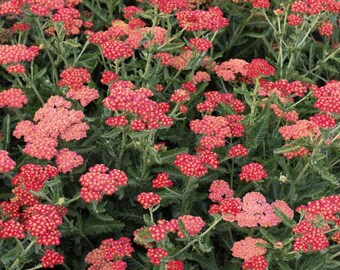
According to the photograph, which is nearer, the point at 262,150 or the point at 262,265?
the point at 262,265

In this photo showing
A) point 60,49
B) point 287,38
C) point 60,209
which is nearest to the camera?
point 60,209

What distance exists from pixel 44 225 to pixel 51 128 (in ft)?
3.04

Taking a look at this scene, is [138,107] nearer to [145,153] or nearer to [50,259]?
[145,153]

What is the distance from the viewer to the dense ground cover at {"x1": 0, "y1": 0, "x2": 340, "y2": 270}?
3.80 m

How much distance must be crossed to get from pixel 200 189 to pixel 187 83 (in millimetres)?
897

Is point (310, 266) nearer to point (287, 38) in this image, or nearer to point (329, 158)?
point (329, 158)

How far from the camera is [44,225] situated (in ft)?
11.6

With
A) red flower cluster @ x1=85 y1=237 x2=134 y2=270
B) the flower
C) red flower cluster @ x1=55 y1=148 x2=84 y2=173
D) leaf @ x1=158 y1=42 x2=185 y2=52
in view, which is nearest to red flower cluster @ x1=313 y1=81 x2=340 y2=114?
the flower

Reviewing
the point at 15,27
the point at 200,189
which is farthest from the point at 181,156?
the point at 15,27

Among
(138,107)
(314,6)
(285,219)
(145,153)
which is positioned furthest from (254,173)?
(314,6)

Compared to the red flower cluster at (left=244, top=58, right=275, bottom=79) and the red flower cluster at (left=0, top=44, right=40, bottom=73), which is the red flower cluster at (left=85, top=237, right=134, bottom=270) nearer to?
the red flower cluster at (left=0, top=44, right=40, bottom=73)

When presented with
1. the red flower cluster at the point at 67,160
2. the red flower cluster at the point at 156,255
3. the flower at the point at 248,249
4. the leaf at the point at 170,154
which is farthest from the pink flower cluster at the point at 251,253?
the red flower cluster at the point at 67,160

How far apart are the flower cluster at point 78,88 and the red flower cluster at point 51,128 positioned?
0.13 m

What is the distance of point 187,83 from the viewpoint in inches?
197
